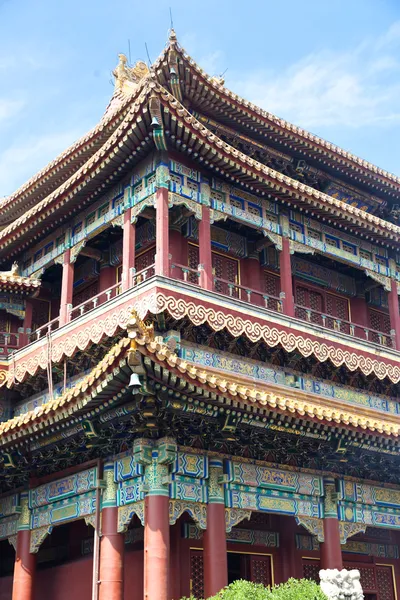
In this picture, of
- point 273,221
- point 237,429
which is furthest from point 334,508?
point 273,221

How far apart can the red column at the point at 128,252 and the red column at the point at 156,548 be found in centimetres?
514

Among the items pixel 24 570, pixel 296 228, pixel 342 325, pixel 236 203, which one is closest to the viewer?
pixel 24 570

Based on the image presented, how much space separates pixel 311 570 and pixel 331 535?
6.74ft

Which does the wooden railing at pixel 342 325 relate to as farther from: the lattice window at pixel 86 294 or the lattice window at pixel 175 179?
the lattice window at pixel 86 294

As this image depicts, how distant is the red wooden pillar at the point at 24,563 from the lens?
48.6ft

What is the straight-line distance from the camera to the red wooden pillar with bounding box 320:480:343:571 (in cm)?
1459

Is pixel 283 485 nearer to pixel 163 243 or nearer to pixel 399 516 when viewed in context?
pixel 399 516

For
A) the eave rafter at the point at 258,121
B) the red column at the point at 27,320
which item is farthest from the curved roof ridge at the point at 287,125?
the red column at the point at 27,320

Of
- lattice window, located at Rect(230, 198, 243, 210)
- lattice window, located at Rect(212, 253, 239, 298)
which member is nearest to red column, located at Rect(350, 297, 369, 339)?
lattice window, located at Rect(212, 253, 239, 298)

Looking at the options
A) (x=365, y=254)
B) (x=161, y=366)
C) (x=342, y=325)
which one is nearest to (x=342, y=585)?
(x=161, y=366)

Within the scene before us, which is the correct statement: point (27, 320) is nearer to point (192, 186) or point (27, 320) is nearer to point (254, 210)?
point (192, 186)

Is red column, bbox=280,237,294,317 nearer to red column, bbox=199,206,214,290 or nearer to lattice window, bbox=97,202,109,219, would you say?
red column, bbox=199,206,214,290

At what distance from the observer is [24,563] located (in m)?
15.2

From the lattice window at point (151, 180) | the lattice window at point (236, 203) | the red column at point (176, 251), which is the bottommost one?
the red column at point (176, 251)
